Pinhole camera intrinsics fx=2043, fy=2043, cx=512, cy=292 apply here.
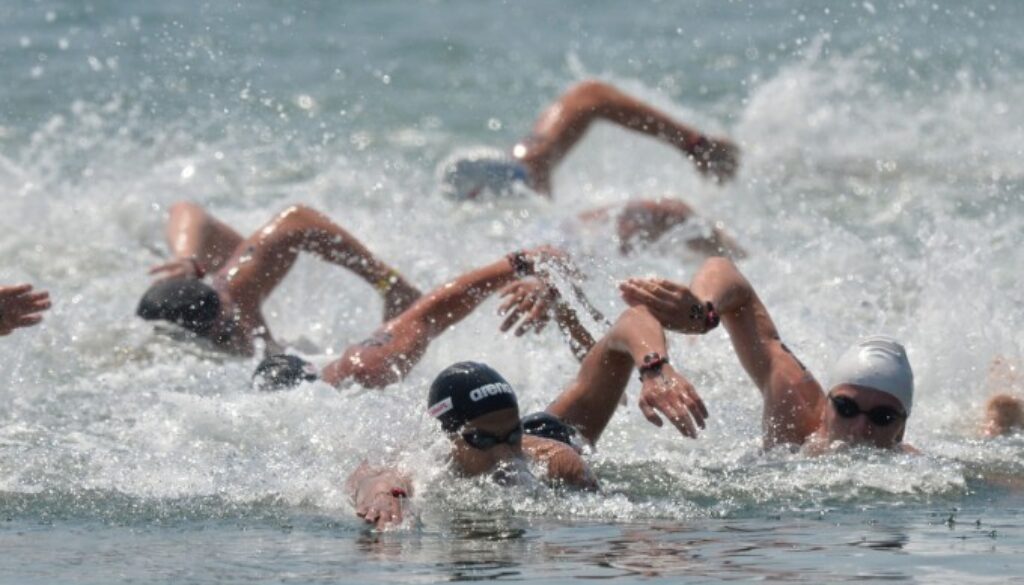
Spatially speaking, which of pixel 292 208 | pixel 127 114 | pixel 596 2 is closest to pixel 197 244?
pixel 292 208

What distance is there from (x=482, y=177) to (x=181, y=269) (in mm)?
2734

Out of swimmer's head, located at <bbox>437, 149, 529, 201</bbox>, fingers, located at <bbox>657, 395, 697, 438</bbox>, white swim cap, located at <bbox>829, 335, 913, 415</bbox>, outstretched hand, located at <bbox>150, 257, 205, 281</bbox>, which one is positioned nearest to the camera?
fingers, located at <bbox>657, 395, 697, 438</bbox>

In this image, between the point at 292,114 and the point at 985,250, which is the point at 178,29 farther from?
the point at 985,250

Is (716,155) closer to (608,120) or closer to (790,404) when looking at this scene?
(608,120)

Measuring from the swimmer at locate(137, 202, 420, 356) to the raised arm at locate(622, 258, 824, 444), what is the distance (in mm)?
2413

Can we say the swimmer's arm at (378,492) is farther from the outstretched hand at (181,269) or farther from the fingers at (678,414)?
the outstretched hand at (181,269)

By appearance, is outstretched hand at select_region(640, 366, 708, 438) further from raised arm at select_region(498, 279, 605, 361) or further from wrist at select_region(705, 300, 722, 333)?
raised arm at select_region(498, 279, 605, 361)

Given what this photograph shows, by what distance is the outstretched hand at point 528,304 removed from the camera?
8711 millimetres

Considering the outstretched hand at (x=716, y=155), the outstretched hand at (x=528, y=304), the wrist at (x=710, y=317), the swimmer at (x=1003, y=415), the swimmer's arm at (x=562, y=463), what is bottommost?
the swimmer's arm at (x=562, y=463)

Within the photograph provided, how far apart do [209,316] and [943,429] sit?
12.1 ft

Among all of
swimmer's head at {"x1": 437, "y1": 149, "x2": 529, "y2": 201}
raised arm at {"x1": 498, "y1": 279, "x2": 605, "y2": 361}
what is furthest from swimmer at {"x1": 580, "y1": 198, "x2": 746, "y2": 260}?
raised arm at {"x1": 498, "y1": 279, "x2": 605, "y2": 361}

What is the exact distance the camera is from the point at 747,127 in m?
16.7

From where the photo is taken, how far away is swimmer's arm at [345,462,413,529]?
6836mm

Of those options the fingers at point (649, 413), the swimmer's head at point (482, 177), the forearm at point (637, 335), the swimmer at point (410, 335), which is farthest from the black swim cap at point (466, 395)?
the swimmer's head at point (482, 177)
